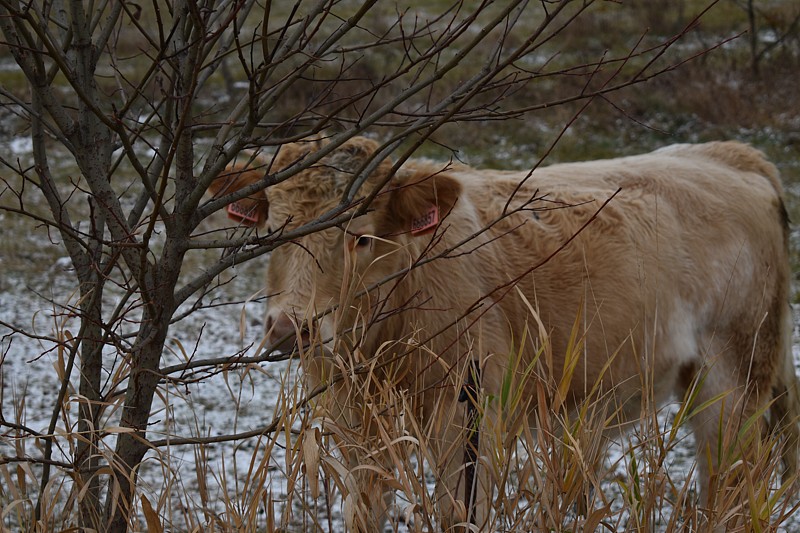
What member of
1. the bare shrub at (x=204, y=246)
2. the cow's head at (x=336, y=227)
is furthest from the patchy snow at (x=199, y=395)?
the bare shrub at (x=204, y=246)

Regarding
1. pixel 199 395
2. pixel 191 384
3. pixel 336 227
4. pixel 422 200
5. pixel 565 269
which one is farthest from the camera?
pixel 199 395

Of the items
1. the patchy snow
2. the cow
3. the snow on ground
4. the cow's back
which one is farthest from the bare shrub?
the cow's back

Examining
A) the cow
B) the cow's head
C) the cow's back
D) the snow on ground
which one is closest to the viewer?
the cow's head

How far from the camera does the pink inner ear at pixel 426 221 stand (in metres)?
3.36

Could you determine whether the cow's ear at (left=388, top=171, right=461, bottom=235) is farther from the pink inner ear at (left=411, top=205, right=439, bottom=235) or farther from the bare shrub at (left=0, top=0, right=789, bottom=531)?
the bare shrub at (left=0, top=0, right=789, bottom=531)

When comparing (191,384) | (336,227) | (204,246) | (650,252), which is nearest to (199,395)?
(191,384)

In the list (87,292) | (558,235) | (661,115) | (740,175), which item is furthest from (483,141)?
(87,292)

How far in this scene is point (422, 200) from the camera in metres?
3.37

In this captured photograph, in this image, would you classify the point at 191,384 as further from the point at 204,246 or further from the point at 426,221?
the point at 204,246

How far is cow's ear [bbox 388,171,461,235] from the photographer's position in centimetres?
335

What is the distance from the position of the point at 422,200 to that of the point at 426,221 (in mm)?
87

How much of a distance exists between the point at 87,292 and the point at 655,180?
3064 mm

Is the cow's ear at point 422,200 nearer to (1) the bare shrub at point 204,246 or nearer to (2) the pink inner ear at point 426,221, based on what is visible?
(2) the pink inner ear at point 426,221

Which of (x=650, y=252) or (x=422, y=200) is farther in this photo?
(x=650, y=252)
